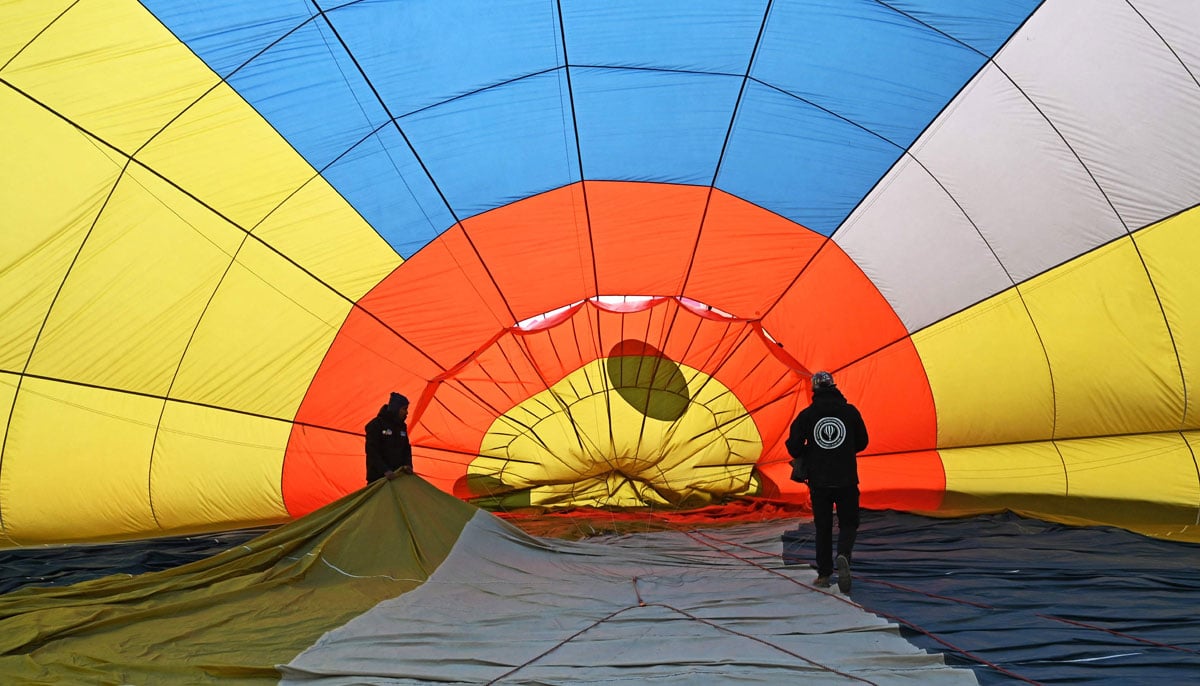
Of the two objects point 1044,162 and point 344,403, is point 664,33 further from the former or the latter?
point 344,403

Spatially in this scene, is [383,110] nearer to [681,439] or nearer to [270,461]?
[270,461]

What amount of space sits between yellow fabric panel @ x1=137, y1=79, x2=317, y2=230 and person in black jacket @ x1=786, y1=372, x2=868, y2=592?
9.99ft

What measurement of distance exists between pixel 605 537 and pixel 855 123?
2.82 m

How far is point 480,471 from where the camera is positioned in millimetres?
7215

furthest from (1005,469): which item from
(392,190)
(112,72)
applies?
(112,72)

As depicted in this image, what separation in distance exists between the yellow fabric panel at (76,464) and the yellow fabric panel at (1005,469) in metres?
4.96

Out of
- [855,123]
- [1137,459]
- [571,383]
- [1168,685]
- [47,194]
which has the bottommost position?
[1168,685]

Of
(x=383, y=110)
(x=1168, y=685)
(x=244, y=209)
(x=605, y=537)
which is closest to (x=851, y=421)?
(x=1168, y=685)

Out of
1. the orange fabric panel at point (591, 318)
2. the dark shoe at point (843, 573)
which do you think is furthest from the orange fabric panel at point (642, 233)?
the dark shoe at point (843, 573)

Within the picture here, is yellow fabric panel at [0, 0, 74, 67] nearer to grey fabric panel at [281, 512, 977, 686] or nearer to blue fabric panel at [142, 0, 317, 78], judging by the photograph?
blue fabric panel at [142, 0, 317, 78]

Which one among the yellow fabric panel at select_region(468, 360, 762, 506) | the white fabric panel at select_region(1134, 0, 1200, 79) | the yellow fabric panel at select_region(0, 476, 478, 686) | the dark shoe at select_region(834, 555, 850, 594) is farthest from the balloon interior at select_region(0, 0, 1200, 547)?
the dark shoe at select_region(834, 555, 850, 594)

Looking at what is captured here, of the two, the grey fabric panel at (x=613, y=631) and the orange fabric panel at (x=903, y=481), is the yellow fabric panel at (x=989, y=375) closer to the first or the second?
the orange fabric panel at (x=903, y=481)

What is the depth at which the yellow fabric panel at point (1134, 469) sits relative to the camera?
4.94 meters

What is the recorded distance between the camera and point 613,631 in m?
3.24
